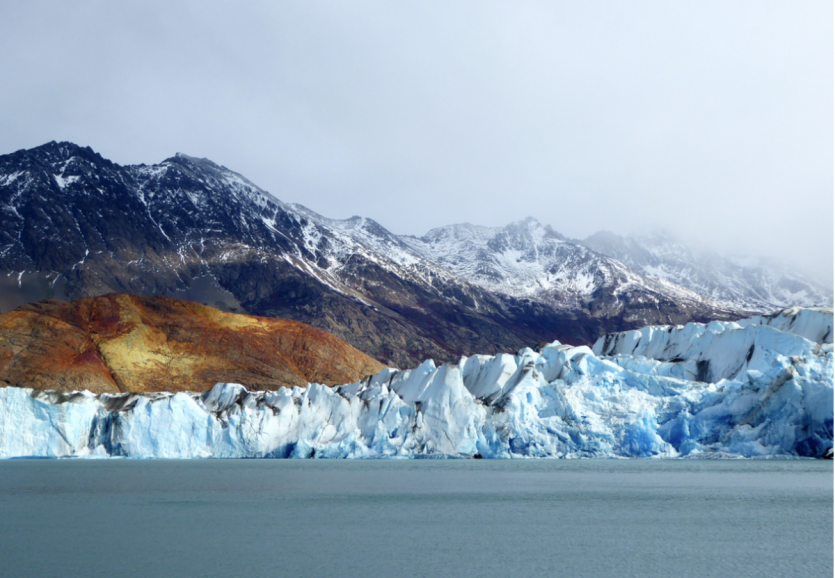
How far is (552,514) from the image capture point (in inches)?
1084

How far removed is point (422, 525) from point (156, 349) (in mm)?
86370

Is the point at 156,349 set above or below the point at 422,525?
above

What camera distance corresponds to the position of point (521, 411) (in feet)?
167

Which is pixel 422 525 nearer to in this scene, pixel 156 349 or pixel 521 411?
pixel 521 411

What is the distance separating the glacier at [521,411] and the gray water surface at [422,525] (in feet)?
15.8

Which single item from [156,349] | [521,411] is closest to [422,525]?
[521,411]

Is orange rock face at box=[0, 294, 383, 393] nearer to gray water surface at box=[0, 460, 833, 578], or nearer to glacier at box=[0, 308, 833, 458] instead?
glacier at box=[0, 308, 833, 458]

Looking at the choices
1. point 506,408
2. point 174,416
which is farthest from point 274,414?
point 506,408

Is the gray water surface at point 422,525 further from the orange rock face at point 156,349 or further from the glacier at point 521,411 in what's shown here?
the orange rock face at point 156,349

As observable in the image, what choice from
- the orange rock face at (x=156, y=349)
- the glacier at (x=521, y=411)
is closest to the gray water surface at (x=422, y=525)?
the glacier at (x=521, y=411)

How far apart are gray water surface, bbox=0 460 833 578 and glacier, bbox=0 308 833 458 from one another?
4.81 meters

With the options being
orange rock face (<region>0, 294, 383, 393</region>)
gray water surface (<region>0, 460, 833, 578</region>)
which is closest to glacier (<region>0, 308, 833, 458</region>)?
gray water surface (<region>0, 460, 833, 578</region>)

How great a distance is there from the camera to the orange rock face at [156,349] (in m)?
91.9

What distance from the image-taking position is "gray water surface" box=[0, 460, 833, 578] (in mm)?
19016
